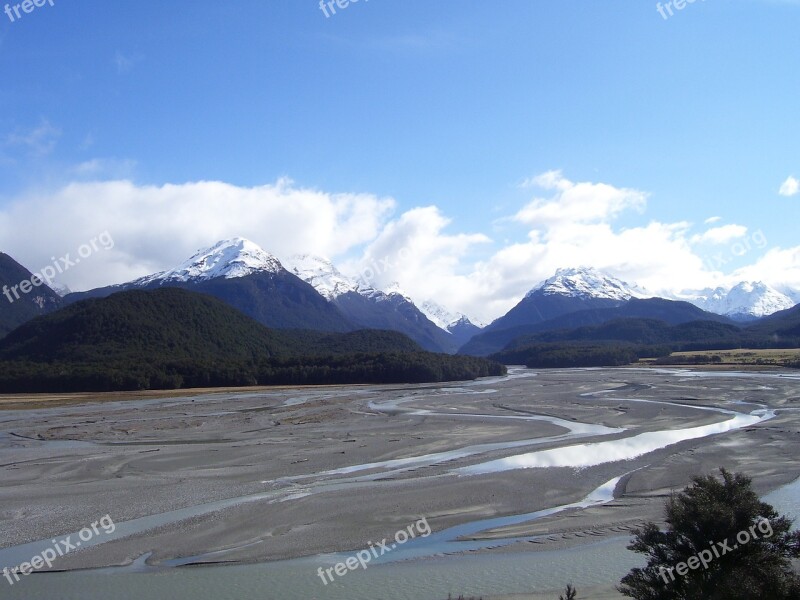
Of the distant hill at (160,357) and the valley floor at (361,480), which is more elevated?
the distant hill at (160,357)

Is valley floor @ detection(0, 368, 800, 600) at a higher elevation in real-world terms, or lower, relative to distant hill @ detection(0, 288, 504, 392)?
lower

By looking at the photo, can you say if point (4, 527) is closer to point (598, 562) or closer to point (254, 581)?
point (254, 581)

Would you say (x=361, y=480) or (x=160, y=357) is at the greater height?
(x=160, y=357)

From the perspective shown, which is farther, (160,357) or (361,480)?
(160,357)

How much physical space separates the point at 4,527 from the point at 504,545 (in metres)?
18.0

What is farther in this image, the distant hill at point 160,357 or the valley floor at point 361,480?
the distant hill at point 160,357

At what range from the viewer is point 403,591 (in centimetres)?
1745

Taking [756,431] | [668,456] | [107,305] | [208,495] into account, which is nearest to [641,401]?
[756,431]

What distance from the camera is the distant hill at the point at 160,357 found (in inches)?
4766

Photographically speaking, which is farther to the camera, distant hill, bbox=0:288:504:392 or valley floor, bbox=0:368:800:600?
distant hill, bbox=0:288:504:392

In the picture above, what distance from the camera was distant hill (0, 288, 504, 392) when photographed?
12106cm

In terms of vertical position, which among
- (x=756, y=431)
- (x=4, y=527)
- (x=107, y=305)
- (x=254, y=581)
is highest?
(x=107, y=305)

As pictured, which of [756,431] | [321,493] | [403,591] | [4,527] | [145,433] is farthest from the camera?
[145,433]

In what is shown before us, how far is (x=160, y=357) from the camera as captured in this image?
474 feet
